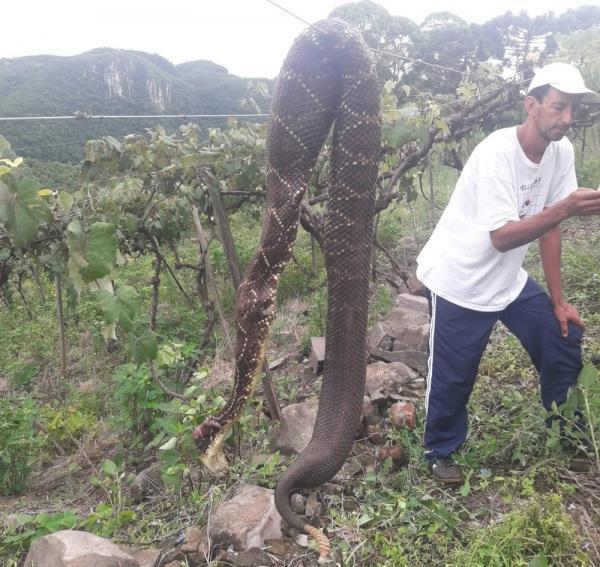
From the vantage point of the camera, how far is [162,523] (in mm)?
2631

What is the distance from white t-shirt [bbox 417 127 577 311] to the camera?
2311 millimetres

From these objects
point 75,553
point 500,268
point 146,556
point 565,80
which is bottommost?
point 146,556

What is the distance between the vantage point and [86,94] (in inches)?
295

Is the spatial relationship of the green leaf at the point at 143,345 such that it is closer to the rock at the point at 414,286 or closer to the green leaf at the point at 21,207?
the green leaf at the point at 21,207

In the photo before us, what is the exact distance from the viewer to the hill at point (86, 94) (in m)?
5.84

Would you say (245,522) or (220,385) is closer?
(245,522)

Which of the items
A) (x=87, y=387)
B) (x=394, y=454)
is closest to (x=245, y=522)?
(x=394, y=454)

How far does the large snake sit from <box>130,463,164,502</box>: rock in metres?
1.30

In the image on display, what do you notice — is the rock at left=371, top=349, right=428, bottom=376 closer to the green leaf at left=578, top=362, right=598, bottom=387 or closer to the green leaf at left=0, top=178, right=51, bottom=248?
the green leaf at left=578, top=362, right=598, bottom=387

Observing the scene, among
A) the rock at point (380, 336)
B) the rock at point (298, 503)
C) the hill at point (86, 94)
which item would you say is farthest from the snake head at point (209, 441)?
the hill at point (86, 94)

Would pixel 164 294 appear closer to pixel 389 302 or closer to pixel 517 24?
pixel 389 302

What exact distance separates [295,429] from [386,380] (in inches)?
32.7

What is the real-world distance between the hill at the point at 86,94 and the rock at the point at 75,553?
11.8 ft

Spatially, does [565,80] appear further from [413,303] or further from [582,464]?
[413,303]
